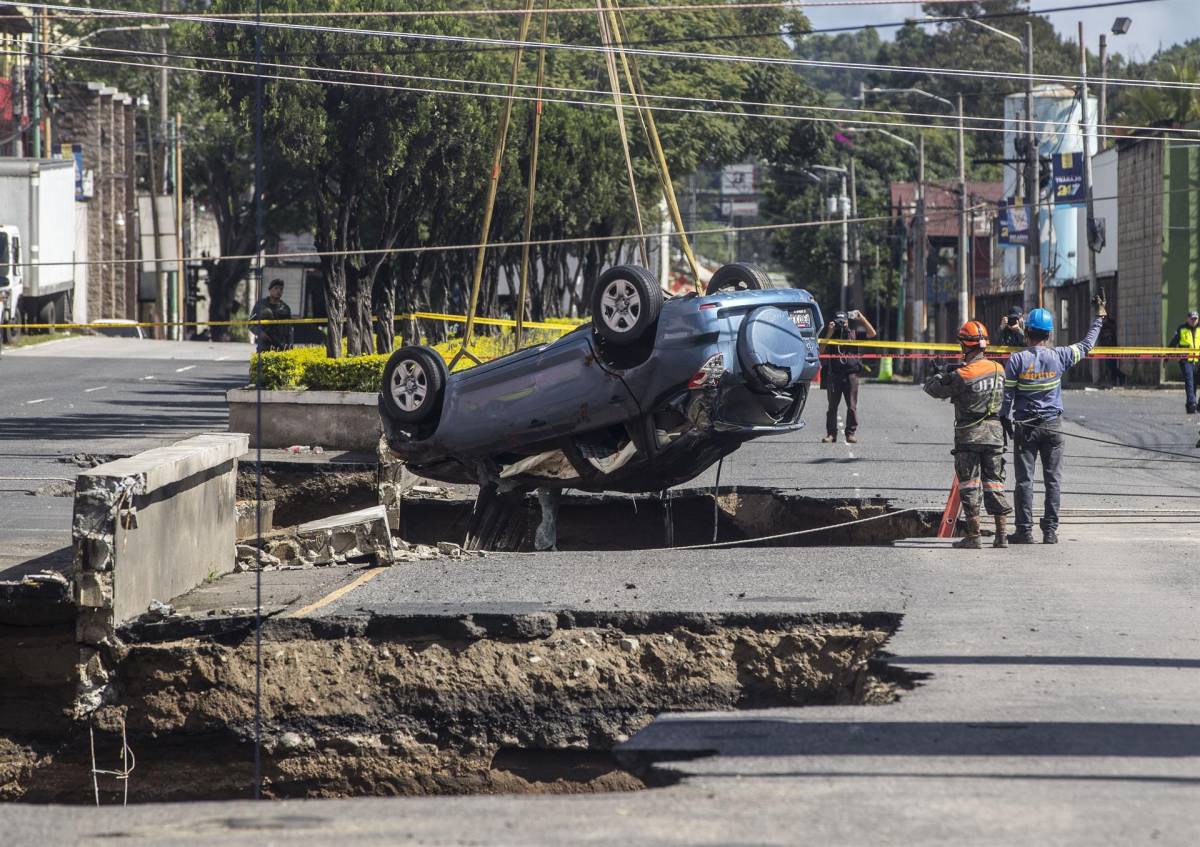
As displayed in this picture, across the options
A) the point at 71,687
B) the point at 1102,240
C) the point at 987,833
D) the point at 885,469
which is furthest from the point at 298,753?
the point at 1102,240

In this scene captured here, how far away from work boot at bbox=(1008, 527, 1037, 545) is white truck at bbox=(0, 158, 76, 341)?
32525mm

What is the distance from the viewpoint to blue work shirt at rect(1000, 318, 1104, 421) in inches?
480

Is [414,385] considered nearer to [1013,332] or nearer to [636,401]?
[636,401]

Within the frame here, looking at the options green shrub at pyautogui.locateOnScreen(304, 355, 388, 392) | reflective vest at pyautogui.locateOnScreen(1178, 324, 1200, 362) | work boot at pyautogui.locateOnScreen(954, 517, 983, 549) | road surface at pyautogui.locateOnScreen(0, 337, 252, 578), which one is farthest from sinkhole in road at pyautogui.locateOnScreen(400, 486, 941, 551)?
reflective vest at pyautogui.locateOnScreen(1178, 324, 1200, 362)

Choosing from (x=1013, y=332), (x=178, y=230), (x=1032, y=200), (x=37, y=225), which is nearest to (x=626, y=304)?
(x=1013, y=332)

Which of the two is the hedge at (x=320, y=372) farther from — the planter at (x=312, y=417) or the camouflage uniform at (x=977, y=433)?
the camouflage uniform at (x=977, y=433)

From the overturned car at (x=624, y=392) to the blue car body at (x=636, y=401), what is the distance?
1 centimetres

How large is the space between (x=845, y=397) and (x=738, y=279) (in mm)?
6835

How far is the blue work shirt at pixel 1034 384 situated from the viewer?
12.2 metres

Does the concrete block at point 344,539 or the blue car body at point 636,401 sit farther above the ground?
the blue car body at point 636,401

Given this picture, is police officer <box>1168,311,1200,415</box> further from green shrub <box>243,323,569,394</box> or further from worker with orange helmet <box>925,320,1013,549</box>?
worker with orange helmet <box>925,320,1013,549</box>

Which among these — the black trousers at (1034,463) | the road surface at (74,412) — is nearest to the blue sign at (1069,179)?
the road surface at (74,412)

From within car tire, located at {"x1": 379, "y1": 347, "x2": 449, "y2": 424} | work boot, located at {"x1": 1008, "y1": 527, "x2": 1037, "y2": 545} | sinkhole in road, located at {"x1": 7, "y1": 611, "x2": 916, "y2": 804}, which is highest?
car tire, located at {"x1": 379, "y1": 347, "x2": 449, "y2": 424}

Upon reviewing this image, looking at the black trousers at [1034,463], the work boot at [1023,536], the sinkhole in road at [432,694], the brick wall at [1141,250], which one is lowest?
the sinkhole in road at [432,694]
